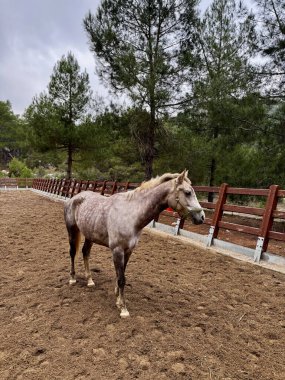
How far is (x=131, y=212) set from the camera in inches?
144

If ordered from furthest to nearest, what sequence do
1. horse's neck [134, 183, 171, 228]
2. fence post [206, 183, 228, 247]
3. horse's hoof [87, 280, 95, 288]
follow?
fence post [206, 183, 228, 247] < horse's hoof [87, 280, 95, 288] < horse's neck [134, 183, 171, 228]

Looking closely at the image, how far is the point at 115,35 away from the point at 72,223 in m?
11.9

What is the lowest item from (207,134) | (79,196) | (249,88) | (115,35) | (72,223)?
(72,223)

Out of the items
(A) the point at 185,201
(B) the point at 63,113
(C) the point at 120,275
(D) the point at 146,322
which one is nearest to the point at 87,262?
(C) the point at 120,275

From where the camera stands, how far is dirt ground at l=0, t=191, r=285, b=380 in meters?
2.60

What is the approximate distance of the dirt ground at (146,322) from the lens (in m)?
2.60

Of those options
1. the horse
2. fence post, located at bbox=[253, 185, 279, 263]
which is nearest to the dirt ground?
fence post, located at bbox=[253, 185, 279, 263]

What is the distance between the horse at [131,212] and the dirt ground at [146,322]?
466 millimetres

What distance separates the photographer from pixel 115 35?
13.9 meters

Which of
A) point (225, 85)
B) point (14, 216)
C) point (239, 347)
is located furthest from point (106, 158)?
point (239, 347)

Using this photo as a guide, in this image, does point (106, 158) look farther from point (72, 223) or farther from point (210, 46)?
point (72, 223)

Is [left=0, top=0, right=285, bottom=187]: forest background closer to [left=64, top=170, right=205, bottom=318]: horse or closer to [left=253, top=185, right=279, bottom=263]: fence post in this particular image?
[left=253, top=185, right=279, bottom=263]: fence post

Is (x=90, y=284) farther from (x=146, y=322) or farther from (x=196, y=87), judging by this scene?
(x=196, y=87)

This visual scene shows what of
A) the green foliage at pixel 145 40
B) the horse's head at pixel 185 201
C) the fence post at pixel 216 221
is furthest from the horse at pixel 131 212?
the green foliage at pixel 145 40
